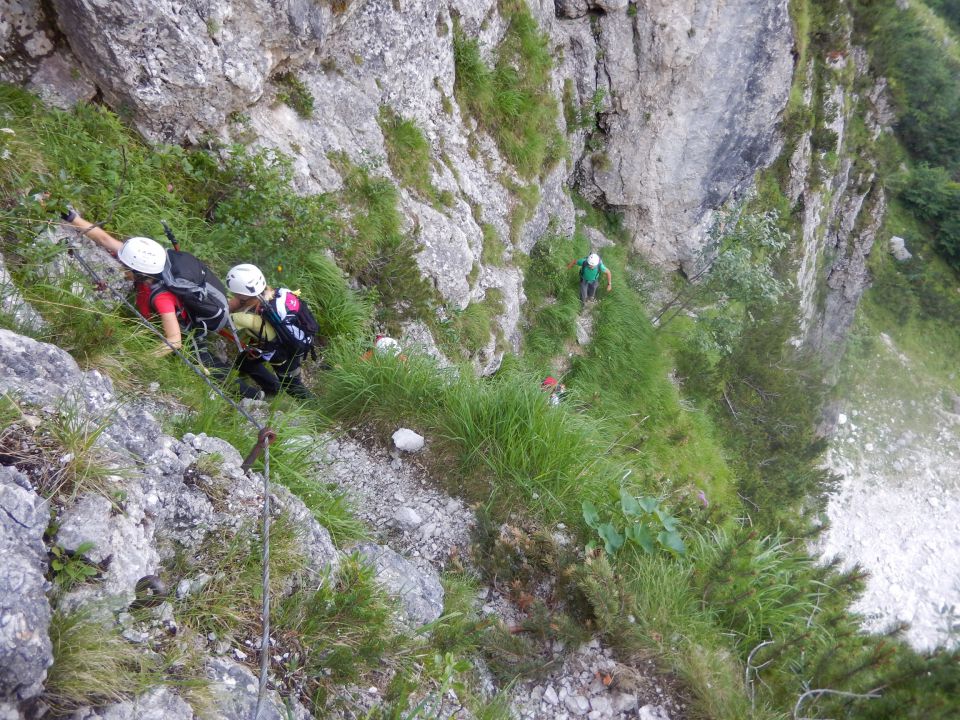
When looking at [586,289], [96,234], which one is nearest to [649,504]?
[96,234]

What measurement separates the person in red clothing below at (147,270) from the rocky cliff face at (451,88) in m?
1.82

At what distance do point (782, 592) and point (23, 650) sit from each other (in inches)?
150

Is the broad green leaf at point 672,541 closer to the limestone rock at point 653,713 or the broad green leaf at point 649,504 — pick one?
the broad green leaf at point 649,504

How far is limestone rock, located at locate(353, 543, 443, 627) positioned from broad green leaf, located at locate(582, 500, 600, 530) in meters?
1.04

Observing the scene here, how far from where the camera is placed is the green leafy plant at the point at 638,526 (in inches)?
135

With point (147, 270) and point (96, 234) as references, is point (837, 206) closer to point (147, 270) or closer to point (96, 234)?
point (147, 270)

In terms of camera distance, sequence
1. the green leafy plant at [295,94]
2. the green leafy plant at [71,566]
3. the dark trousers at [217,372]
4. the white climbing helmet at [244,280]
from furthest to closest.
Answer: the green leafy plant at [295,94] < the white climbing helmet at [244,280] < the dark trousers at [217,372] < the green leafy plant at [71,566]

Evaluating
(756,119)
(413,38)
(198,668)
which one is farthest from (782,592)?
(756,119)

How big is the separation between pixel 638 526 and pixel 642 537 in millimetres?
71

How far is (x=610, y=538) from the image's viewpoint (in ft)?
11.3

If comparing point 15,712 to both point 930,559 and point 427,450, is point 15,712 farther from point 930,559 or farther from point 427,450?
point 930,559

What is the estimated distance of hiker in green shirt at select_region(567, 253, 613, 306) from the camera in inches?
425

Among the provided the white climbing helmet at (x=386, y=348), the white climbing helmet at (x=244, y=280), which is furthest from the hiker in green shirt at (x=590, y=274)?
the white climbing helmet at (x=244, y=280)

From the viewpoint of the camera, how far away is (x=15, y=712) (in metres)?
1.61
